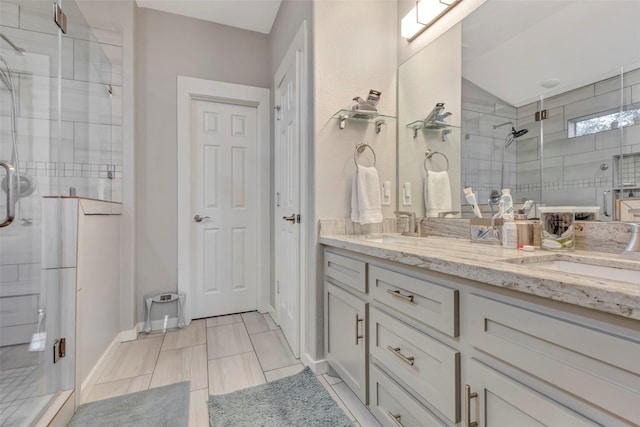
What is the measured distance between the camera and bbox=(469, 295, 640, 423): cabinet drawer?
0.52m

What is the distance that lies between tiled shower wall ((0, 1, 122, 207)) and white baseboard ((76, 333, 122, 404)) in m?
0.93

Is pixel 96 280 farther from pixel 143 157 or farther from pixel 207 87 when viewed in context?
pixel 207 87

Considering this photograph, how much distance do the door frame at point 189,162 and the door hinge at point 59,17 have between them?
2.94ft

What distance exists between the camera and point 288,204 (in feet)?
6.97

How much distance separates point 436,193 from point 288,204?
0.99 meters

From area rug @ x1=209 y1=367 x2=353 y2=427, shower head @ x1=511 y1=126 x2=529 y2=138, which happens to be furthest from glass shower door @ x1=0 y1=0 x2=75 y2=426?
shower head @ x1=511 y1=126 x2=529 y2=138

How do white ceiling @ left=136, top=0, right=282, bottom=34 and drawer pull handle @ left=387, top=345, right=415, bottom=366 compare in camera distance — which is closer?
drawer pull handle @ left=387, top=345, right=415, bottom=366

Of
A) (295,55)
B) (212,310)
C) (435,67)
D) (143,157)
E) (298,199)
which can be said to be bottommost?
(212,310)

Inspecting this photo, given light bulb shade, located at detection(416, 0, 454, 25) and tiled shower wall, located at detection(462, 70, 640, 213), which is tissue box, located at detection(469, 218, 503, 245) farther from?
light bulb shade, located at detection(416, 0, 454, 25)

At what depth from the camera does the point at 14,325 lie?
1.39 metres

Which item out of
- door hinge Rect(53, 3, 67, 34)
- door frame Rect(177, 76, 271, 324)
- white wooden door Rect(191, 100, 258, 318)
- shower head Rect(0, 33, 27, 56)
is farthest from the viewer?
white wooden door Rect(191, 100, 258, 318)

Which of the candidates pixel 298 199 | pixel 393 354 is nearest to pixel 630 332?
pixel 393 354

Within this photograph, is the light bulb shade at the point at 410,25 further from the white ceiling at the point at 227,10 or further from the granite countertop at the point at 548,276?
the granite countertop at the point at 548,276

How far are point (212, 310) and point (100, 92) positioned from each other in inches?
76.7
